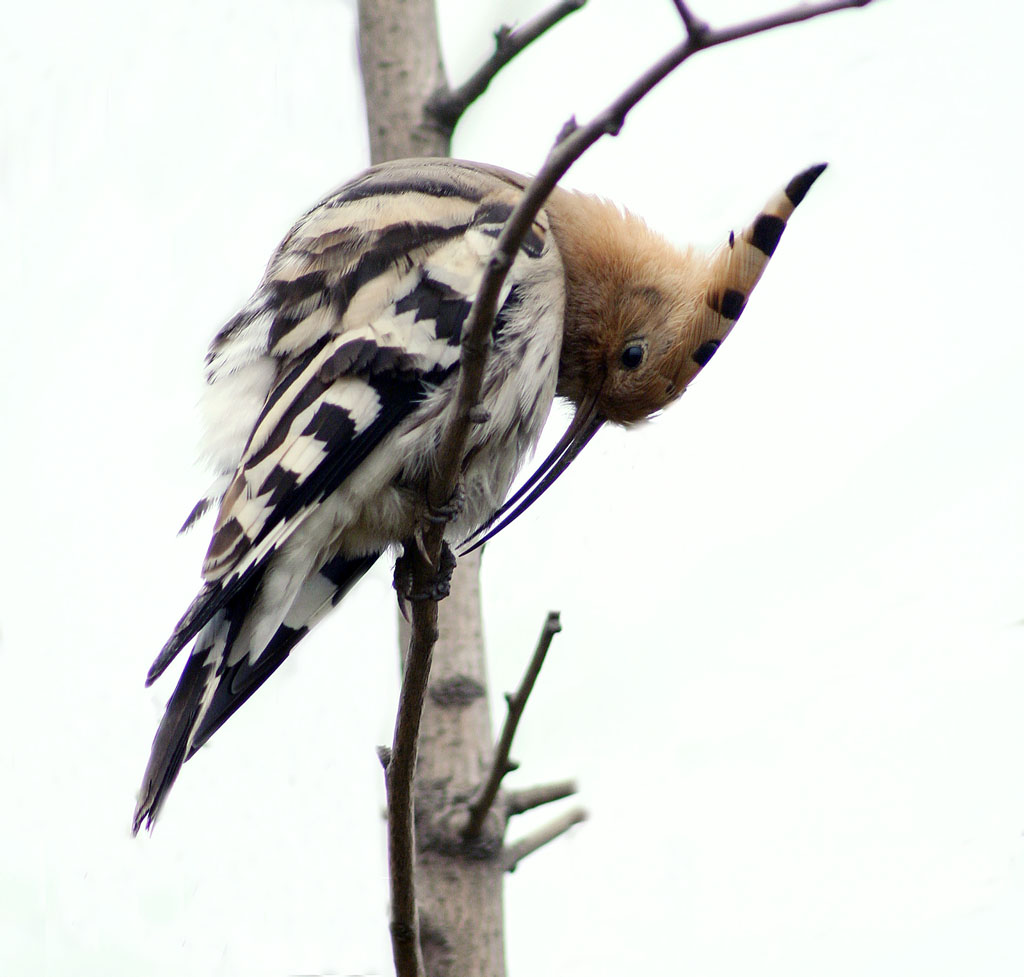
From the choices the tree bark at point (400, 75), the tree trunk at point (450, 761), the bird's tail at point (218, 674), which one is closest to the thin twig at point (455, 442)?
the bird's tail at point (218, 674)

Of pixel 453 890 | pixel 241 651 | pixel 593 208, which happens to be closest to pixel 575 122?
pixel 241 651

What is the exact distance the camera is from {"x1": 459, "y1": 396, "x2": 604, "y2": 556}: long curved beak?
2492 mm

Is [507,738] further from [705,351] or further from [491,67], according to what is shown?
[491,67]

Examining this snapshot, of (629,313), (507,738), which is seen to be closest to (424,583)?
(507,738)

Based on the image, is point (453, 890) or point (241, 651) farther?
point (453, 890)

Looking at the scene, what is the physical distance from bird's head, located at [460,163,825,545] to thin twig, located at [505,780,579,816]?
50 centimetres

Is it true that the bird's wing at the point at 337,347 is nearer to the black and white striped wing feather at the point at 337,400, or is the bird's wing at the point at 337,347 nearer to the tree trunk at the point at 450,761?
the black and white striped wing feather at the point at 337,400

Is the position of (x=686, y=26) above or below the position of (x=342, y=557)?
below

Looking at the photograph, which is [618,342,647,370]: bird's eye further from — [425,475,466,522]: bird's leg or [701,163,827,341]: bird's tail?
[425,475,466,522]: bird's leg

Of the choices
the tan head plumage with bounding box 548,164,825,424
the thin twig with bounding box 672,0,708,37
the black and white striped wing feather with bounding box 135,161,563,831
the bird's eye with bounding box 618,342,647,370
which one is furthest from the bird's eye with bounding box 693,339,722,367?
the thin twig with bounding box 672,0,708,37

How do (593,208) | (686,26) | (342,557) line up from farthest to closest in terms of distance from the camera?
(593,208)
(342,557)
(686,26)

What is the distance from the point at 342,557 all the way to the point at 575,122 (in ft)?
3.95

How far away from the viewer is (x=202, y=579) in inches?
74.0

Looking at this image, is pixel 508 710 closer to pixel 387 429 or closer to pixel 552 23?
pixel 387 429
